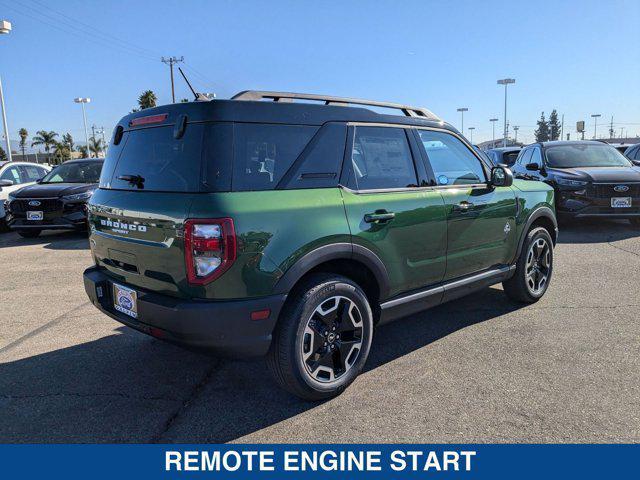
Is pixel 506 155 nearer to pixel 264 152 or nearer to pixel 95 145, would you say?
pixel 264 152

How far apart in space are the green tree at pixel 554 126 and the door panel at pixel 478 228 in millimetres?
119328

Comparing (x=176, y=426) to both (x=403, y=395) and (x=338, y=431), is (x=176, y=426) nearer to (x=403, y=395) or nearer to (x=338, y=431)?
(x=338, y=431)

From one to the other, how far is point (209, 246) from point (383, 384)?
159cm

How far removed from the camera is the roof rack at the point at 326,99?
292 cm

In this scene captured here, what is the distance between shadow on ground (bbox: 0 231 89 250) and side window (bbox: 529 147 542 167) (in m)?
9.21

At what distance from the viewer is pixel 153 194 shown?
114 inches

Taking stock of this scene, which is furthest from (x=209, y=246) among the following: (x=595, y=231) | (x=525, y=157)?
(x=525, y=157)

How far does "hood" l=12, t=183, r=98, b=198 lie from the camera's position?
9133mm

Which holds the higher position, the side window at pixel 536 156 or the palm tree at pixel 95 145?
the palm tree at pixel 95 145

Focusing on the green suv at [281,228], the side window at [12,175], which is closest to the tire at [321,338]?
the green suv at [281,228]

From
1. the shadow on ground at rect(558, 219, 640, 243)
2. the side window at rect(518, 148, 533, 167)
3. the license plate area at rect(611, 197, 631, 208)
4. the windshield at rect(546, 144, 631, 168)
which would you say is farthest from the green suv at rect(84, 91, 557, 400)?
the side window at rect(518, 148, 533, 167)

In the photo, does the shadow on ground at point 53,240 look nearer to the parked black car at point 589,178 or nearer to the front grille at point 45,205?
the front grille at point 45,205

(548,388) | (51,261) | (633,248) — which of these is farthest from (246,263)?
(633,248)

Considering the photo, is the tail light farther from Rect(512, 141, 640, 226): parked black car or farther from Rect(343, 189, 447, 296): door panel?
Rect(512, 141, 640, 226): parked black car
